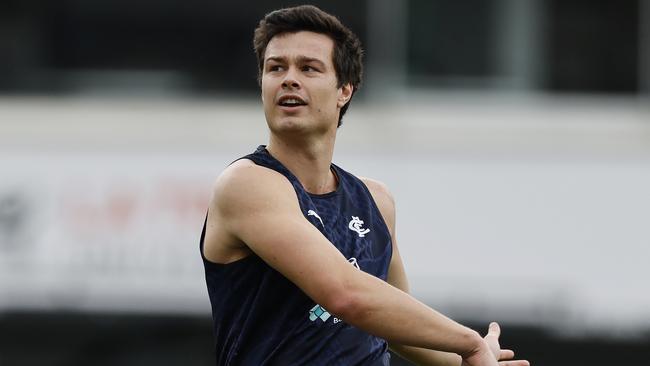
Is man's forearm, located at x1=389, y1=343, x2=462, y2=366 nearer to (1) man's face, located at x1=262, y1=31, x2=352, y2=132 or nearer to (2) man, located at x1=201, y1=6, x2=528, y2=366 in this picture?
(2) man, located at x1=201, y1=6, x2=528, y2=366

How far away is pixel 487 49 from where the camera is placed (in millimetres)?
→ 13875

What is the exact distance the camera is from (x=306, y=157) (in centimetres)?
552

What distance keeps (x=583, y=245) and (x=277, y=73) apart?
765cm

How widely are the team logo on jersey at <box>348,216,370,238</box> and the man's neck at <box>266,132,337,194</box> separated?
15 cm

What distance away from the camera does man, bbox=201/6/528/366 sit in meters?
5.06

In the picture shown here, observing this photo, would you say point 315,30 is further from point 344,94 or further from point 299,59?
point 344,94

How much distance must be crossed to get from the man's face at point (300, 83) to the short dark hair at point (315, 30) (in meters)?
0.02

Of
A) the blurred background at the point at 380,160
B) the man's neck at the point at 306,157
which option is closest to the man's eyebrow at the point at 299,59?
the man's neck at the point at 306,157

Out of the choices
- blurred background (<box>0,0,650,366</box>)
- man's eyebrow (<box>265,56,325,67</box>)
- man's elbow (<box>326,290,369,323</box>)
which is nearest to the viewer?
man's elbow (<box>326,290,369,323</box>)

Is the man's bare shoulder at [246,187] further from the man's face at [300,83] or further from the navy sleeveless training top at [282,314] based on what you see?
the man's face at [300,83]

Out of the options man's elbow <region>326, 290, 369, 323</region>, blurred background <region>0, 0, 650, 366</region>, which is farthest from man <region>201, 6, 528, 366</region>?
blurred background <region>0, 0, 650, 366</region>

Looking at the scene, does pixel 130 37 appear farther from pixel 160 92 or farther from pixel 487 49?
pixel 487 49

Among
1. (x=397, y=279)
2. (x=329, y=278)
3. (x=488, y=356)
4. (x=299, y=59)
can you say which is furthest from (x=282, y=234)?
(x=397, y=279)

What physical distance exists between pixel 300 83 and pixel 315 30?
0.24 meters
